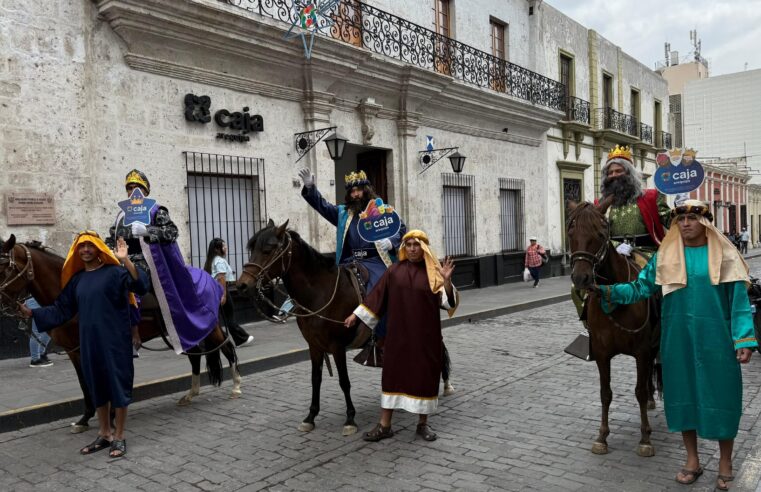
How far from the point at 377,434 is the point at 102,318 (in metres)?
2.42

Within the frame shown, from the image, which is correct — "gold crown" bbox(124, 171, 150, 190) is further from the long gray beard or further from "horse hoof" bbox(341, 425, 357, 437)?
the long gray beard

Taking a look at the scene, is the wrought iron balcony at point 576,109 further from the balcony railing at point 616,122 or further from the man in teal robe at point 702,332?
the man in teal robe at point 702,332

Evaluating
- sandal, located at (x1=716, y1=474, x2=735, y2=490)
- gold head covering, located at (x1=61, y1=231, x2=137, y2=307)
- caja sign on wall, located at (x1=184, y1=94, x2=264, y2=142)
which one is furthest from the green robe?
caja sign on wall, located at (x1=184, y1=94, x2=264, y2=142)

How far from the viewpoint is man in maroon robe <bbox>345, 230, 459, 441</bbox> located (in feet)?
15.4

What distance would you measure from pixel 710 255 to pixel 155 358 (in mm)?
7103

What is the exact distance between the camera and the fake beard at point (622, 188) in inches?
208

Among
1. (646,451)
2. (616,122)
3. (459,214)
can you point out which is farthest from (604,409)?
(616,122)

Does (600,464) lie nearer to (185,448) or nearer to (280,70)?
(185,448)

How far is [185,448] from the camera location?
15.8ft

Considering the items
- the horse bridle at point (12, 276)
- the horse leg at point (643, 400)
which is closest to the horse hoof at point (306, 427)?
the horse bridle at point (12, 276)

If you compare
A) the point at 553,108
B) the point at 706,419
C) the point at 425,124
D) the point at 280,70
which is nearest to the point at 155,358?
the point at 280,70

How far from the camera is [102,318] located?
461 centimetres

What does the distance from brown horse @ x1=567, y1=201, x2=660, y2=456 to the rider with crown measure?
802 millimetres

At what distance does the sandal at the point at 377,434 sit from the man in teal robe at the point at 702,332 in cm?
217
